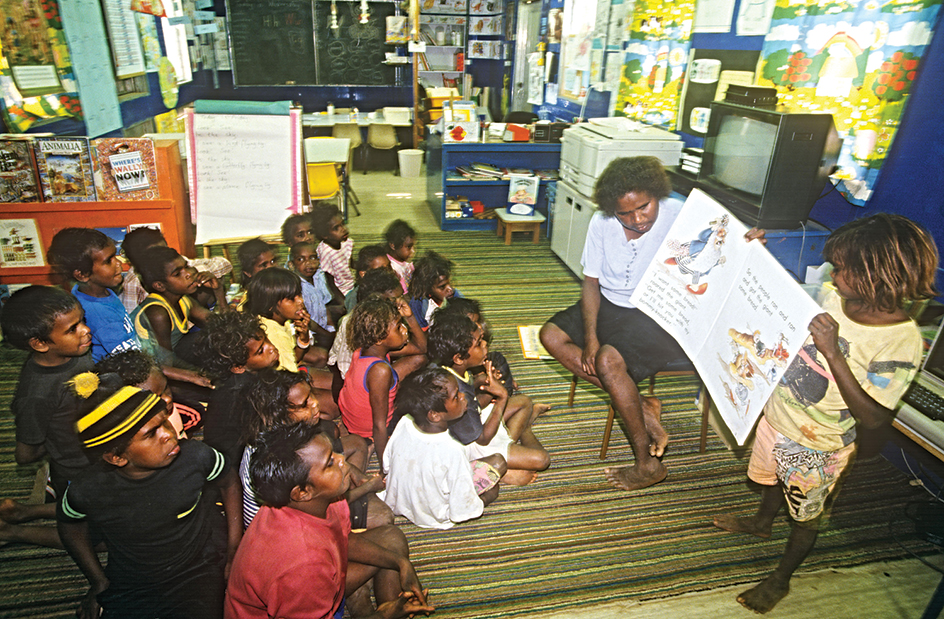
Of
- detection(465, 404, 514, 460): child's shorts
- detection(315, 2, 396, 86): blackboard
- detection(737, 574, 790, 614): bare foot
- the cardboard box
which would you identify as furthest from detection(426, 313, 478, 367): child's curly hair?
detection(315, 2, 396, 86): blackboard

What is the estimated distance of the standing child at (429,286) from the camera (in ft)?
8.75

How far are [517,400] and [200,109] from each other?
2649mm

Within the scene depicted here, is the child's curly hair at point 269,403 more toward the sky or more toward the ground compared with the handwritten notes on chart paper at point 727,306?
more toward the ground

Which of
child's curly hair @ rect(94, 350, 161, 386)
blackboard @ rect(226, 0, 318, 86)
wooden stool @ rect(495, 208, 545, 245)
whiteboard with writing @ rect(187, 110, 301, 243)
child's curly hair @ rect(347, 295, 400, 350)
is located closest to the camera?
child's curly hair @ rect(94, 350, 161, 386)

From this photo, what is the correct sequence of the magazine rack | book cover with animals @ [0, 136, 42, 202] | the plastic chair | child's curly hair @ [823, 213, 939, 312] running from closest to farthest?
child's curly hair @ [823, 213, 939, 312]
book cover with animals @ [0, 136, 42, 202]
the magazine rack
the plastic chair

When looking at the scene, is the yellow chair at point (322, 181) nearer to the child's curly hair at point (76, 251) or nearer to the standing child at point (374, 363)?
the child's curly hair at point (76, 251)

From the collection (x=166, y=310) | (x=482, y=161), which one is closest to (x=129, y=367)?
(x=166, y=310)

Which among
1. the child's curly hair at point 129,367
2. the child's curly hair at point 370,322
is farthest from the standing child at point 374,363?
the child's curly hair at point 129,367

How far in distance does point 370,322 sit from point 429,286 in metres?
0.72

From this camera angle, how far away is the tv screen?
2717 millimetres

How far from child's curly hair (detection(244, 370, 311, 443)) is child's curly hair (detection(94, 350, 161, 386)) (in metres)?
0.36

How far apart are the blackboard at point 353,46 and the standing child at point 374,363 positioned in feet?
21.9

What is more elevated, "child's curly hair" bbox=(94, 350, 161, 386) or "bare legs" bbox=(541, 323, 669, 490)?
"child's curly hair" bbox=(94, 350, 161, 386)

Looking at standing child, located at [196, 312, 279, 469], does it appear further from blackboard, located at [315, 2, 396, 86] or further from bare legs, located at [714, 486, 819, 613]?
blackboard, located at [315, 2, 396, 86]
